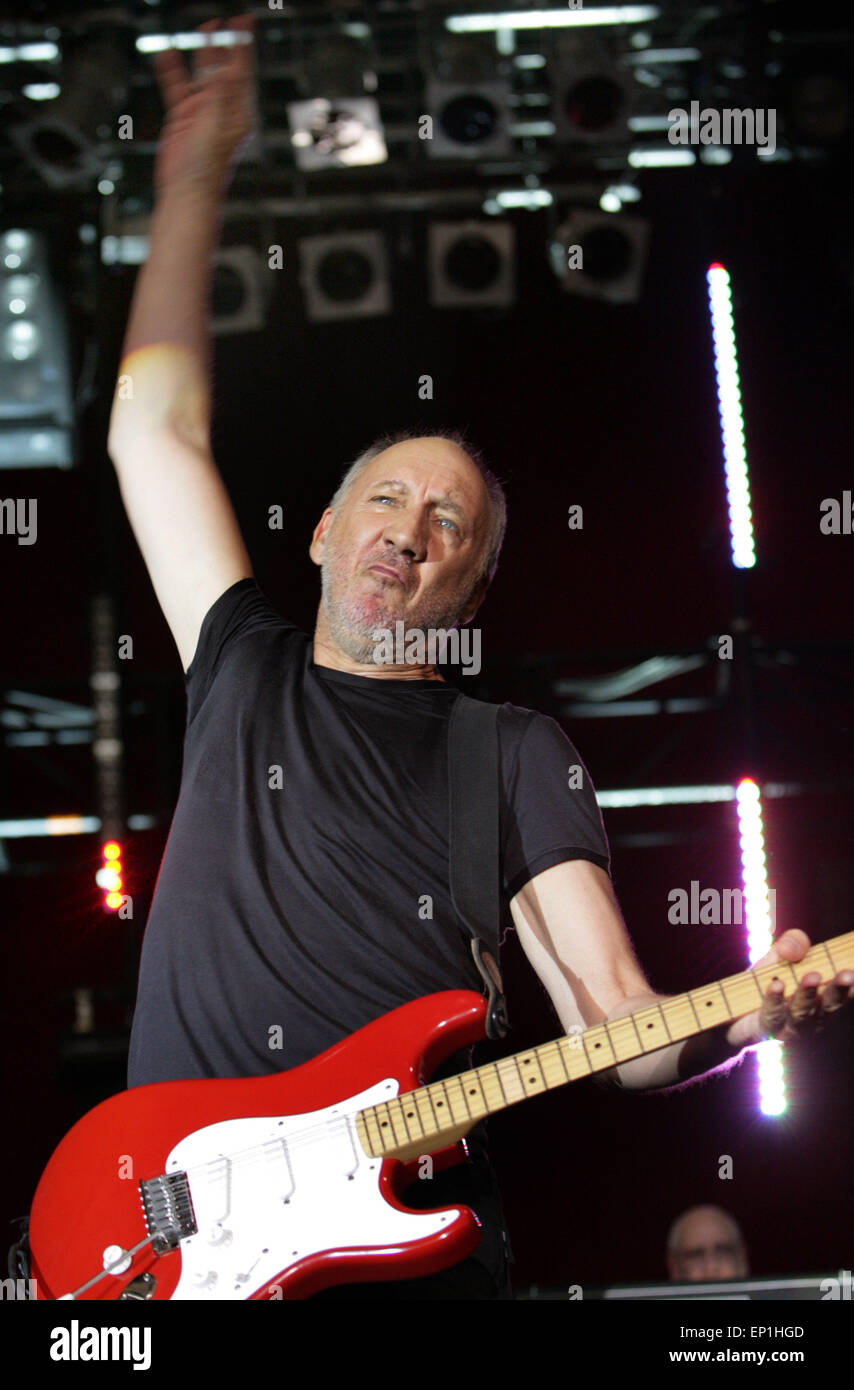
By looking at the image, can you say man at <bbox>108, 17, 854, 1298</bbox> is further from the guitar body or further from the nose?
the guitar body

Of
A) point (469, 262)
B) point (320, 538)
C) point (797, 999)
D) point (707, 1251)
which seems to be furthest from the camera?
point (469, 262)

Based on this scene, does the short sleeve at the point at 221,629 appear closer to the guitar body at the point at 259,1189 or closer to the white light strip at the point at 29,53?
the guitar body at the point at 259,1189

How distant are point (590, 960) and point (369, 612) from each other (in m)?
0.75

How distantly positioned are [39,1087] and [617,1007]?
2.44 meters

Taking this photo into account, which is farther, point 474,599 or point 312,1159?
point 474,599

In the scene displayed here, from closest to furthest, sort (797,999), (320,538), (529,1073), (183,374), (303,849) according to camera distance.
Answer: (797,999) < (529,1073) < (303,849) < (183,374) < (320,538)

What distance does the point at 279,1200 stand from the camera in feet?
5.53

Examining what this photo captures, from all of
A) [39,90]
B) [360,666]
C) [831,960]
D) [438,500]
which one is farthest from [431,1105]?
[39,90]

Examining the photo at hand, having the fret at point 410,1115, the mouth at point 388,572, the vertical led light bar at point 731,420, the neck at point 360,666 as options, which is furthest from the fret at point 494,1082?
the vertical led light bar at point 731,420

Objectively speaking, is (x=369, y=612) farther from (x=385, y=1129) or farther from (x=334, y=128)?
(x=334, y=128)

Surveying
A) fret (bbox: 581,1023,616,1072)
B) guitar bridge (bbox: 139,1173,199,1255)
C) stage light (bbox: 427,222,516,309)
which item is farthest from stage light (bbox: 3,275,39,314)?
fret (bbox: 581,1023,616,1072)

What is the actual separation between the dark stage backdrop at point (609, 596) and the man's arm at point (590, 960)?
1540mm

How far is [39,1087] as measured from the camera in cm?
369
